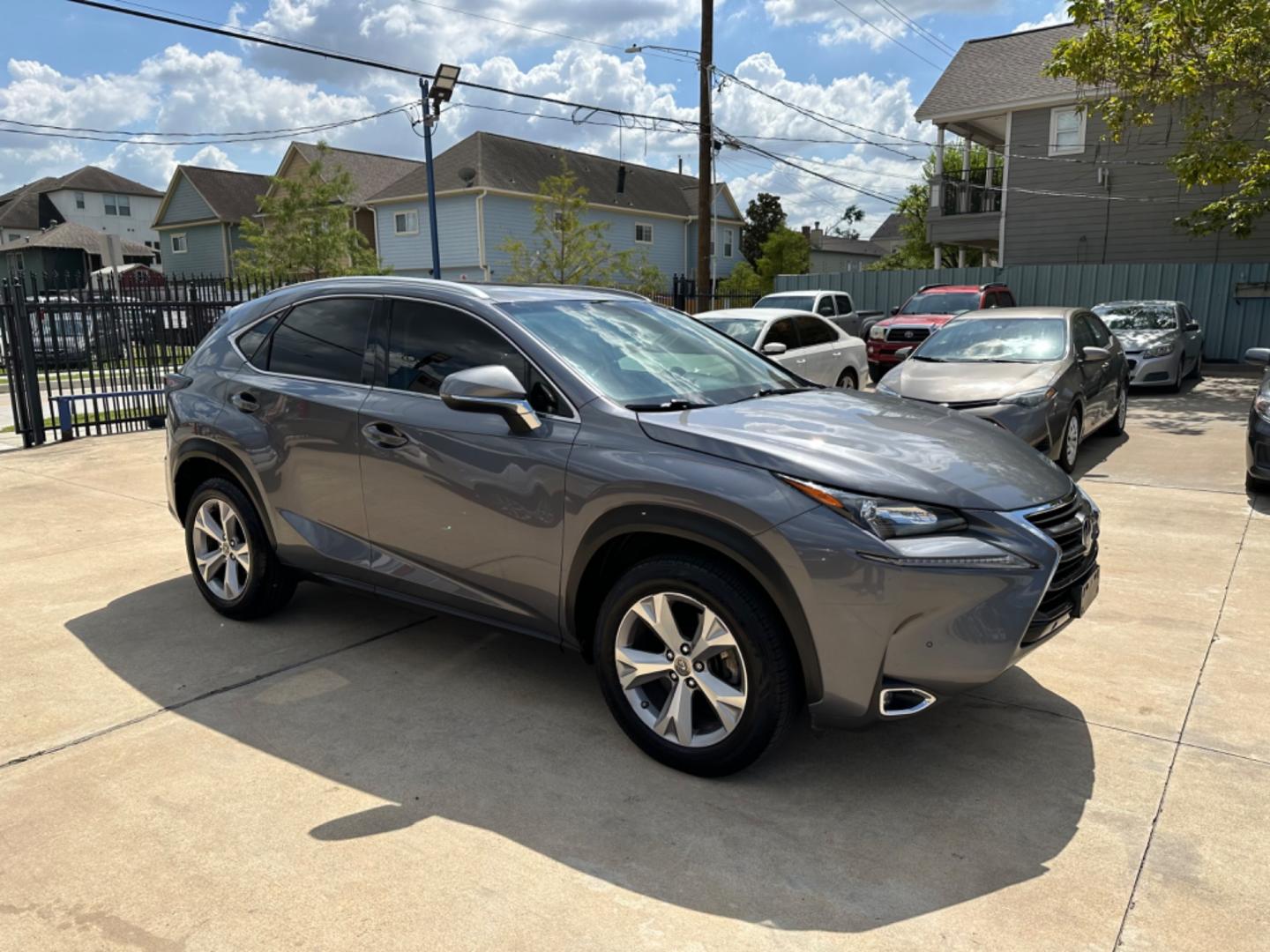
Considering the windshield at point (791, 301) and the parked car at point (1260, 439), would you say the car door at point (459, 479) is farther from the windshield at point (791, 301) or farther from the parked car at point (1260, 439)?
the windshield at point (791, 301)

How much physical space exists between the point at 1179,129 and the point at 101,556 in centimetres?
2433

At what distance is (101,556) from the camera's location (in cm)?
632

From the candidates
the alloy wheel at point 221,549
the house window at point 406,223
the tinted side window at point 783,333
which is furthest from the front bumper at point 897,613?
the house window at point 406,223

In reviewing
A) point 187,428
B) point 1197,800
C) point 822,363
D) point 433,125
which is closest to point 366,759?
point 187,428

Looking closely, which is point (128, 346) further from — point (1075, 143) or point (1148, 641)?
point (1075, 143)

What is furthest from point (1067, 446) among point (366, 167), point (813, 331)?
point (366, 167)

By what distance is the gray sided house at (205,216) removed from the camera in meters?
40.0

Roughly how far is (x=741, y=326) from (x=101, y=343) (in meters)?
8.39

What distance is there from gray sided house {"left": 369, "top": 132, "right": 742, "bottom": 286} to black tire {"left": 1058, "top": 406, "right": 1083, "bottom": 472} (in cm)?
2220

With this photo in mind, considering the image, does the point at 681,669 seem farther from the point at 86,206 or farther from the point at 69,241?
the point at 86,206

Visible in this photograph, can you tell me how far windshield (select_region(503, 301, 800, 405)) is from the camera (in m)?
3.77

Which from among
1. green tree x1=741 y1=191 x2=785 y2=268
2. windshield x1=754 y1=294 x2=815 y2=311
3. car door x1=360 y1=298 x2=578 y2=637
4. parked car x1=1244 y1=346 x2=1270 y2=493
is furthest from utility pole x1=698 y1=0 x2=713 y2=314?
green tree x1=741 y1=191 x2=785 y2=268

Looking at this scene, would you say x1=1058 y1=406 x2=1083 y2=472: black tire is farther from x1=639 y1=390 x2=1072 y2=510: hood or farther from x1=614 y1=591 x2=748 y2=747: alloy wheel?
x1=614 y1=591 x2=748 y2=747: alloy wheel

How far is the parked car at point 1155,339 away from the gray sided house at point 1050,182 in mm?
6866
